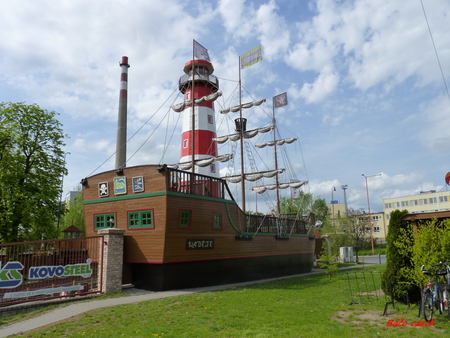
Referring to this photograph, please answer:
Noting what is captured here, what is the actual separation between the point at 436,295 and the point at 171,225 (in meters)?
9.70

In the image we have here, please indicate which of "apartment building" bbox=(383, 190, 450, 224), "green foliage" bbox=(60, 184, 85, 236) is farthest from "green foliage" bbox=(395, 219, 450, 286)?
"apartment building" bbox=(383, 190, 450, 224)

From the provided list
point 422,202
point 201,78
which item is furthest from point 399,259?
point 422,202

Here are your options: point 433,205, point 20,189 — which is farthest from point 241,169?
point 433,205

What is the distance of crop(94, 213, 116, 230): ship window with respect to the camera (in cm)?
1618

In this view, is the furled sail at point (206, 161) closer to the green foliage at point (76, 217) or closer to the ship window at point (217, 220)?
the ship window at point (217, 220)

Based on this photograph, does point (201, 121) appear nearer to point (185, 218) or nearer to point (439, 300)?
point (185, 218)

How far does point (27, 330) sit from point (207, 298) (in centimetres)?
551

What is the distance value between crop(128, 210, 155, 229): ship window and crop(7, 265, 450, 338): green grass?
3.90 meters

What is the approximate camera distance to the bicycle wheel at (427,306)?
7851mm

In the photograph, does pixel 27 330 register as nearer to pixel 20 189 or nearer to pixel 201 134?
pixel 20 189

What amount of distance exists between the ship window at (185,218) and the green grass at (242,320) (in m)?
3.74

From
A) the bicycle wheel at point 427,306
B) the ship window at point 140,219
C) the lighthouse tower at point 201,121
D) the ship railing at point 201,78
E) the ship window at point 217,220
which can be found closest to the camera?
the bicycle wheel at point 427,306

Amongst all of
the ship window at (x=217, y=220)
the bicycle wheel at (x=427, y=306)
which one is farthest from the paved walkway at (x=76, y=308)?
the bicycle wheel at (x=427, y=306)
